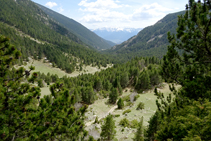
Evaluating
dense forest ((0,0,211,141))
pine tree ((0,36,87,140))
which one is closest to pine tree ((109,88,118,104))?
dense forest ((0,0,211,141))

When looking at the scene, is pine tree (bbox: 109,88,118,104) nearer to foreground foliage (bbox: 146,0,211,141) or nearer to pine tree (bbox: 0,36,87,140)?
foreground foliage (bbox: 146,0,211,141)

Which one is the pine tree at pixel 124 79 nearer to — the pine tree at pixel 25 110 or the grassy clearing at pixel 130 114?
the grassy clearing at pixel 130 114

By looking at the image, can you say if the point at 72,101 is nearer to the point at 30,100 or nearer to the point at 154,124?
the point at 30,100

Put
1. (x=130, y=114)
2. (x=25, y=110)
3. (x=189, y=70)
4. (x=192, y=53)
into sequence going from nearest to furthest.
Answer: (x=25, y=110)
(x=189, y=70)
(x=192, y=53)
(x=130, y=114)

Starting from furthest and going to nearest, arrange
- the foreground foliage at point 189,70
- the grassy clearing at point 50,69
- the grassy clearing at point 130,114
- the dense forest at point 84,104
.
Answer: the grassy clearing at point 50,69 < the grassy clearing at point 130,114 < the foreground foliage at point 189,70 < the dense forest at point 84,104

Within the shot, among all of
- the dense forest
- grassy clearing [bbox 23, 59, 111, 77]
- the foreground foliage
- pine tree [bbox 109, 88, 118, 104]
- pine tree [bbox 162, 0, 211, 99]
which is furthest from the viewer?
grassy clearing [bbox 23, 59, 111, 77]

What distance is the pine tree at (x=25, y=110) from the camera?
534 centimetres

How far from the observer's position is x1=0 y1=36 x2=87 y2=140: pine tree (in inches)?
210

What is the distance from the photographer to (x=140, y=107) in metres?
32.8

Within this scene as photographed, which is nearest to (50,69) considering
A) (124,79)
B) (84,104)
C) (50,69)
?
(50,69)

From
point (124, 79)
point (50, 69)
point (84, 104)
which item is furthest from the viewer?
point (50, 69)

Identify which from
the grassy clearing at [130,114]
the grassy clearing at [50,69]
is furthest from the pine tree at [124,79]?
the grassy clearing at [50,69]

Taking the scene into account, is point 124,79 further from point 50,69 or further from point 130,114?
point 50,69

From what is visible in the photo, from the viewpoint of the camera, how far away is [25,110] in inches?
223
